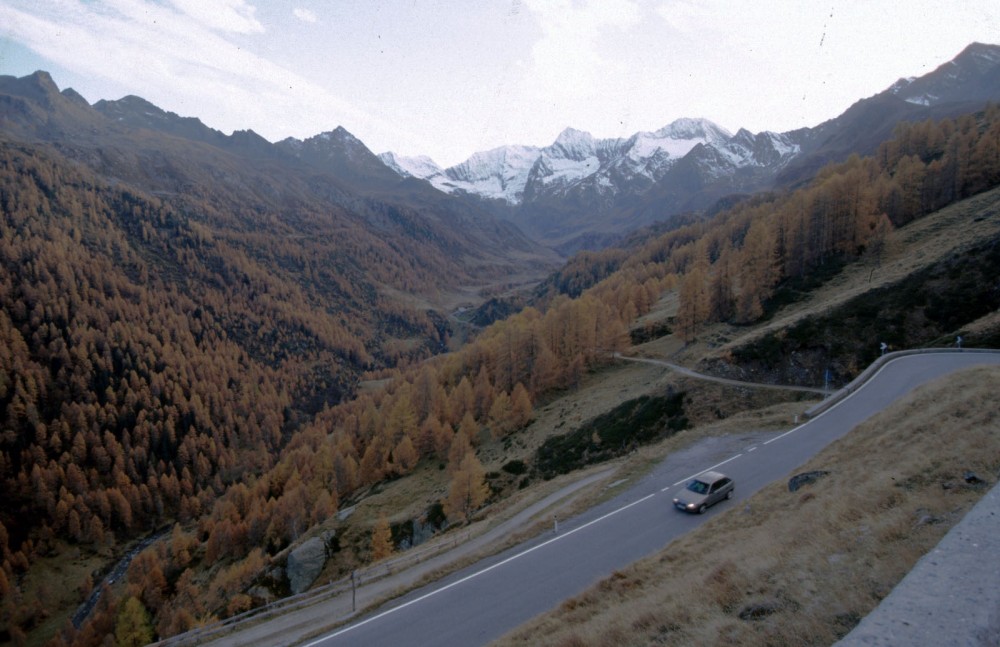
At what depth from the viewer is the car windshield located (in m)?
23.3

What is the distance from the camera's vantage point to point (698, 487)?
23594 millimetres

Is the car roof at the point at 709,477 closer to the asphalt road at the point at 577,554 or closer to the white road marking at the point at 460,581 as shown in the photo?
the asphalt road at the point at 577,554

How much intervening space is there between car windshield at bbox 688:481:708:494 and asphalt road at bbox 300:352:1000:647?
3.30ft

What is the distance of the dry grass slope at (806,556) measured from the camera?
368 inches

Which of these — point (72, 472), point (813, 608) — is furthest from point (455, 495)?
point (72, 472)

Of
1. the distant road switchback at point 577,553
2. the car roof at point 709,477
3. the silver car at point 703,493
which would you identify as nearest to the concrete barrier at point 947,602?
the distant road switchback at point 577,553

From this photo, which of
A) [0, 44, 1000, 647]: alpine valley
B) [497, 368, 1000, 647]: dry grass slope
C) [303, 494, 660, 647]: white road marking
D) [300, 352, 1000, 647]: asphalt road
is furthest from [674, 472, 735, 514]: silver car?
[0, 44, 1000, 647]: alpine valley

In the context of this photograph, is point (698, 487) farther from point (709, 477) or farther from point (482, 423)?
point (482, 423)

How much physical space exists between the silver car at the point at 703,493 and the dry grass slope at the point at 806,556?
253 cm

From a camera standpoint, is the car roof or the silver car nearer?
the silver car

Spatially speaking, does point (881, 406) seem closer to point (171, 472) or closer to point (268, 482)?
point (268, 482)

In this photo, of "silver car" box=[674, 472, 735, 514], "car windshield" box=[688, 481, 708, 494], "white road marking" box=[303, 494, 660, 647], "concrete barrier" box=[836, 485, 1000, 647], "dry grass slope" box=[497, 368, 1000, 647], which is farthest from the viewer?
"car windshield" box=[688, 481, 708, 494]

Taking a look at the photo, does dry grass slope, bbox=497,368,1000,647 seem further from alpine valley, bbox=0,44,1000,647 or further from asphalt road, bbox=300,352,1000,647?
asphalt road, bbox=300,352,1000,647

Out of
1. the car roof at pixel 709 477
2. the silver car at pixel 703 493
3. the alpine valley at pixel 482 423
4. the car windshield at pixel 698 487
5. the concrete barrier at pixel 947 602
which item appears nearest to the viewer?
the concrete barrier at pixel 947 602
